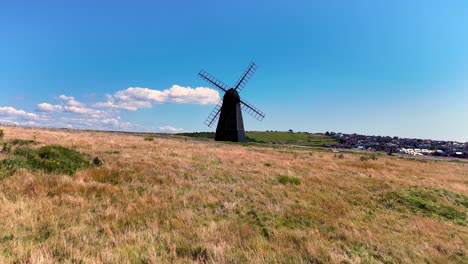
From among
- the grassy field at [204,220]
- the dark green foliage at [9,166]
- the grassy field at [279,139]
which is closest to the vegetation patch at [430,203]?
the grassy field at [204,220]

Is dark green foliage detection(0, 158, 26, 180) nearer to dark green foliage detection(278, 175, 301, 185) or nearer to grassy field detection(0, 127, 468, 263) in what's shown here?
grassy field detection(0, 127, 468, 263)

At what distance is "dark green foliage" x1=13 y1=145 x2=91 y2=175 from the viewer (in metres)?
11.5

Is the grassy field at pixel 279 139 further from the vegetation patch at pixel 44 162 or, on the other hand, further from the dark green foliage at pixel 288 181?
the vegetation patch at pixel 44 162

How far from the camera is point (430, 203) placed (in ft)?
38.0

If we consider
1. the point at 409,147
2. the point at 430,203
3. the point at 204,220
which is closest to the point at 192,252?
the point at 204,220

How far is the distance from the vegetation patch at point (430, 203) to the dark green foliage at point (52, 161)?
12963mm

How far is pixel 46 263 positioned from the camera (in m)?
4.43

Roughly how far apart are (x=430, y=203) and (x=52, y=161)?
15739 millimetres

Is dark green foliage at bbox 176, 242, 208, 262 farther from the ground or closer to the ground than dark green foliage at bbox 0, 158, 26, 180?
closer to the ground

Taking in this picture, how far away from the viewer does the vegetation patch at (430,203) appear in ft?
34.1

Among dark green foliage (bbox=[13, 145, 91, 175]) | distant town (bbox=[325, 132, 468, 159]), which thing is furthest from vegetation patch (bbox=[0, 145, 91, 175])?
distant town (bbox=[325, 132, 468, 159])

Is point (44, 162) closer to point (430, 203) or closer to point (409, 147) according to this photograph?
point (430, 203)

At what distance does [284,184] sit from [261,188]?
185cm

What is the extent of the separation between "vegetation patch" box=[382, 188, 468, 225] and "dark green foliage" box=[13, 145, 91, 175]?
42.5ft
